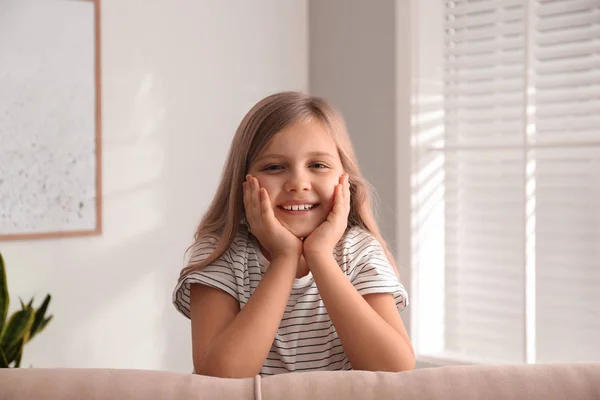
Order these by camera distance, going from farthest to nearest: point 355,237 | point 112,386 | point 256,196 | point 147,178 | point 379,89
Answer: point 379,89 < point 147,178 < point 355,237 < point 256,196 < point 112,386

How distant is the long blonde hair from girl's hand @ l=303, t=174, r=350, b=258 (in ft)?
0.41

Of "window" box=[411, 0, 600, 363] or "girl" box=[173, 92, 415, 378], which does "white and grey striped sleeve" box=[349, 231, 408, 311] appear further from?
"window" box=[411, 0, 600, 363]

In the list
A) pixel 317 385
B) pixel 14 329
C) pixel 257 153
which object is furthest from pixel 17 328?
pixel 317 385

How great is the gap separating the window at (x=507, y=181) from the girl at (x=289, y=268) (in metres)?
1.66

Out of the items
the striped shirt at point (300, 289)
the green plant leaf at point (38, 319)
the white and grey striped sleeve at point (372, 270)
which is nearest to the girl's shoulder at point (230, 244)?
the striped shirt at point (300, 289)

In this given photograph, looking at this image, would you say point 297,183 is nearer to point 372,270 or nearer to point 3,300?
point 372,270

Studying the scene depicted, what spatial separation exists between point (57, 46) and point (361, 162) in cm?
142

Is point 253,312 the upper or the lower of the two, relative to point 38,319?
upper

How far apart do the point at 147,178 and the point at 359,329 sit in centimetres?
197

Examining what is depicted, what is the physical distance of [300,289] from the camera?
4.98 ft

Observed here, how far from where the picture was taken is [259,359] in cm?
131

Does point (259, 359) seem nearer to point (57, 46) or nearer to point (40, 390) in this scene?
point (40, 390)

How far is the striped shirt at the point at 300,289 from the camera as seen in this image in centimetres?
144

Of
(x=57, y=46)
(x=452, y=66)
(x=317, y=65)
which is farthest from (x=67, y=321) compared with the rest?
(x=452, y=66)
